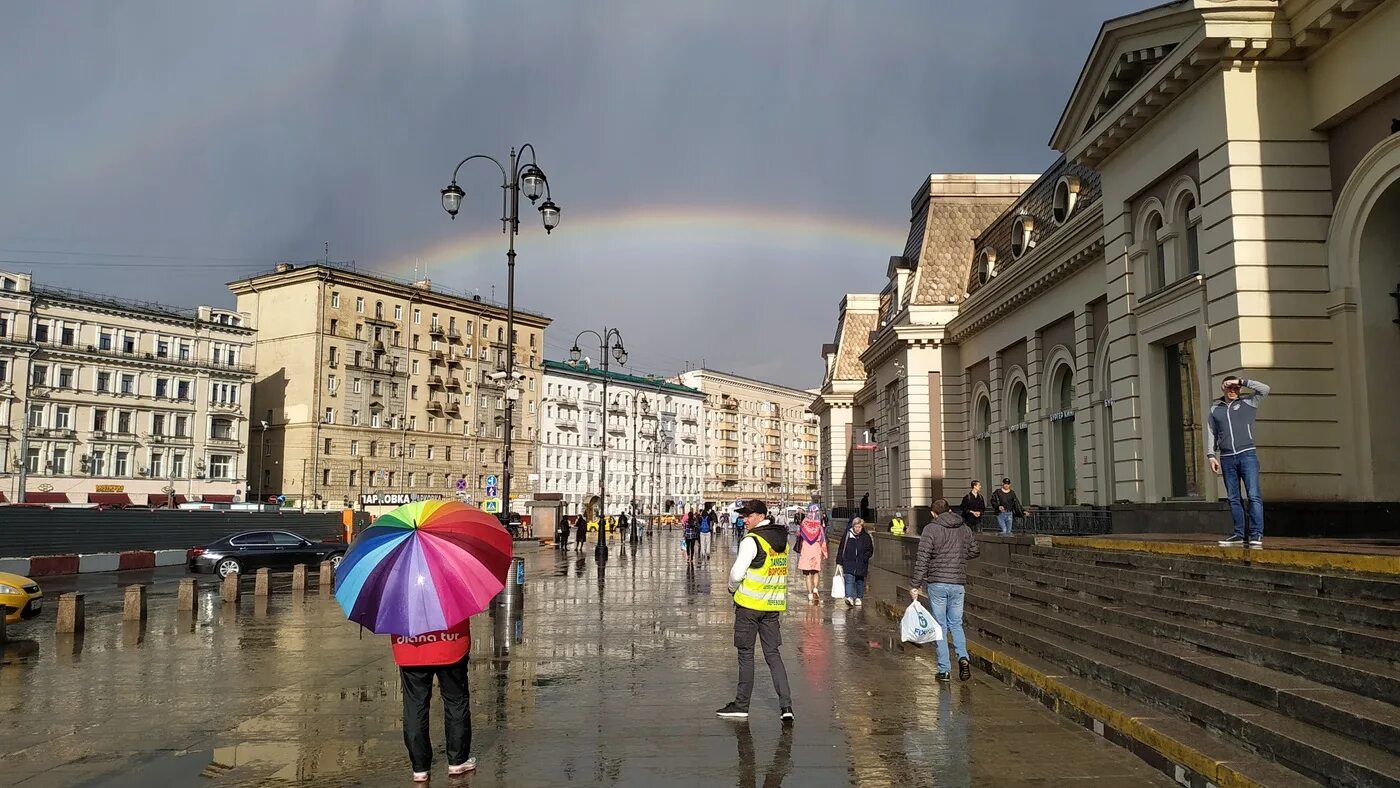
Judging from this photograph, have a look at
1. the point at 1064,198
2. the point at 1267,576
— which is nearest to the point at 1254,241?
the point at 1267,576

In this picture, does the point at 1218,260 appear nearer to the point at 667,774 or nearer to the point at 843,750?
the point at 843,750

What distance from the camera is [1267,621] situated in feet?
26.7

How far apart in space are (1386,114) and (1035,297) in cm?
1576

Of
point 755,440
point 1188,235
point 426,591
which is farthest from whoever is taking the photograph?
point 755,440

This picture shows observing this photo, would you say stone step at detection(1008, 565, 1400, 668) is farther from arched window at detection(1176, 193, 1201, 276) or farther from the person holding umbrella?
arched window at detection(1176, 193, 1201, 276)

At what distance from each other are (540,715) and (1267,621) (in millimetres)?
6306

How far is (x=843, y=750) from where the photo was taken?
296 inches

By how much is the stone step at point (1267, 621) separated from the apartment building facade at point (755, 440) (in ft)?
389

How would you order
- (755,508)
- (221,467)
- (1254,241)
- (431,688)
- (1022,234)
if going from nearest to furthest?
(431,688) → (755,508) → (1254,241) → (1022,234) → (221,467)

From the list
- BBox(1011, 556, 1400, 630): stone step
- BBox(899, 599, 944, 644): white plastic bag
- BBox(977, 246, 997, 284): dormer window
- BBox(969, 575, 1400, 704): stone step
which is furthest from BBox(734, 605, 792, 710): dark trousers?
BBox(977, 246, 997, 284): dormer window

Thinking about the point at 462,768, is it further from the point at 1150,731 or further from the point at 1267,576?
the point at 1267,576

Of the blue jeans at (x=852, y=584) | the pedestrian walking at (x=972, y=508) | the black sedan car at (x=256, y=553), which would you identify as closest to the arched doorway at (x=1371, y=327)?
the pedestrian walking at (x=972, y=508)

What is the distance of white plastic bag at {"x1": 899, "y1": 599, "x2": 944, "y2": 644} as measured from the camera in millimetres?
10609

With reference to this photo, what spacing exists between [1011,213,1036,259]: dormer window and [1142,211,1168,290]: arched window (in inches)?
421
